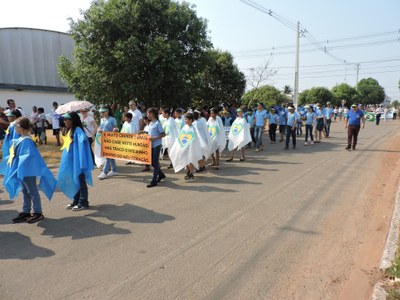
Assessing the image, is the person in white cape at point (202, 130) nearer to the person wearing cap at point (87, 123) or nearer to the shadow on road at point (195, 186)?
the shadow on road at point (195, 186)

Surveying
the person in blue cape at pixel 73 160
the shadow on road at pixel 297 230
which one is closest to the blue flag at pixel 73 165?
the person in blue cape at pixel 73 160

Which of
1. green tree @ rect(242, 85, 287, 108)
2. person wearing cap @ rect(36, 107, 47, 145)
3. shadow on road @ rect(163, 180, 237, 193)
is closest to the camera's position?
shadow on road @ rect(163, 180, 237, 193)

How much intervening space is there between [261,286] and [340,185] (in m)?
5.03

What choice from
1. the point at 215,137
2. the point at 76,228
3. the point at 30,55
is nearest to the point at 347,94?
A: the point at 30,55

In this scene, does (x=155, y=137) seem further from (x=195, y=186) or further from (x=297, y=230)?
(x=297, y=230)

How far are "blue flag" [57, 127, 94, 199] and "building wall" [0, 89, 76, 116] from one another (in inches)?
912

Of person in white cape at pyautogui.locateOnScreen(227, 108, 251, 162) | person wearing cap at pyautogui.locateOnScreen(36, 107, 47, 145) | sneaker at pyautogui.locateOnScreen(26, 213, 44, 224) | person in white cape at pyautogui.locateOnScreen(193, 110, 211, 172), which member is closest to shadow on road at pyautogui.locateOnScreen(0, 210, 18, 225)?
sneaker at pyautogui.locateOnScreen(26, 213, 44, 224)

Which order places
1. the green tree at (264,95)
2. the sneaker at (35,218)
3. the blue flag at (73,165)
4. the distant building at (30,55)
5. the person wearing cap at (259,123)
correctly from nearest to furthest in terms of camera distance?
the sneaker at (35,218), the blue flag at (73,165), the person wearing cap at (259,123), the green tree at (264,95), the distant building at (30,55)

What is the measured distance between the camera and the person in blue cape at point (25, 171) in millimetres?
5328

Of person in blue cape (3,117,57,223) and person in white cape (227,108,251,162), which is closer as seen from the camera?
person in blue cape (3,117,57,223)

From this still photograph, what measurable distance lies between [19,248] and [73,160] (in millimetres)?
1815

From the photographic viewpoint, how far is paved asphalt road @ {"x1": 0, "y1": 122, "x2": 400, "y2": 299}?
12.0 ft

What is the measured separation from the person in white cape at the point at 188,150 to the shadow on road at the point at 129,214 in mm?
2368

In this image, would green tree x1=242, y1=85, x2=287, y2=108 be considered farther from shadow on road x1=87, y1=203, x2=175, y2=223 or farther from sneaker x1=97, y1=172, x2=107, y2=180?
shadow on road x1=87, y1=203, x2=175, y2=223
